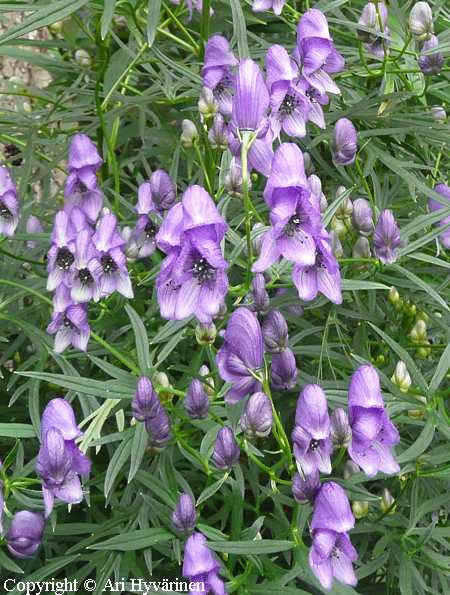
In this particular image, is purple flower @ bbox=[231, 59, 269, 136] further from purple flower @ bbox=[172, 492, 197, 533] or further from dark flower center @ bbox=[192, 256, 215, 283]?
purple flower @ bbox=[172, 492, 197, 533]

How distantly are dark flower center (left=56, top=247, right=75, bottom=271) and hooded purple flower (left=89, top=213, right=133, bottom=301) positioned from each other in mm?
50

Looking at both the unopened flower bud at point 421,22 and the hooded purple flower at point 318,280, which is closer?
the hooded purple flower at point 318,280

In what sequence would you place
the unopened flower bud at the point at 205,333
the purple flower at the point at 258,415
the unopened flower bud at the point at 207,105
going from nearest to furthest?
the purple flower at the point at 258,415
the unopened flower bud at the point at 205,333
the unopened flower bud at the point at 207,105

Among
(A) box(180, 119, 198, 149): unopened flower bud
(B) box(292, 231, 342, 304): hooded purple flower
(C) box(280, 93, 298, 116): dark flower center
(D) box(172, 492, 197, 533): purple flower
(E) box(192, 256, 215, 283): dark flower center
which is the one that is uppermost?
(C) box(280, 93, 298, 116): dark flower center

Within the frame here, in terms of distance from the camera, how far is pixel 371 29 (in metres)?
2.12

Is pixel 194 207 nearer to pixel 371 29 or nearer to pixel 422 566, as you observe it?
pixel 371 29

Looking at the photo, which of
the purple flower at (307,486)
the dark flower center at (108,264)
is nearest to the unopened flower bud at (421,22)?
the dark flower center at (108,264)

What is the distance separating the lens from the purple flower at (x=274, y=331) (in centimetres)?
162

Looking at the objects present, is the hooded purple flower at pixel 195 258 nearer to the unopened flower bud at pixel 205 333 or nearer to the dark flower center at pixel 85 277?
the unopened flower bud at pixel 205 333

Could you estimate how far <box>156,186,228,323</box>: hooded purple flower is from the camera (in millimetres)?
1565

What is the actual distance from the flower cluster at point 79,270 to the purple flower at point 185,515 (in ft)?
1.22

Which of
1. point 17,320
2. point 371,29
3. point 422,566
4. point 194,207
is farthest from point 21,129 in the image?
point 422,566

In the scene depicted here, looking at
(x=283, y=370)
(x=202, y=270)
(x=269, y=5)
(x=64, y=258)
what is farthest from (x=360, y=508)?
(x=269, y=5)

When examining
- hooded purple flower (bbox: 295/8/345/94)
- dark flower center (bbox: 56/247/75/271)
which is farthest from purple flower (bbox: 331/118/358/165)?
dark flower center (bbox: 56/247/75/271)
